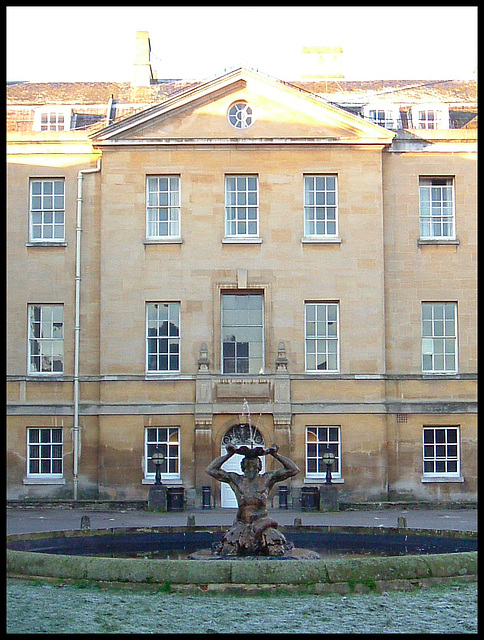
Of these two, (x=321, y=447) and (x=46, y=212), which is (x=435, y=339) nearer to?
(x=321, y=447)

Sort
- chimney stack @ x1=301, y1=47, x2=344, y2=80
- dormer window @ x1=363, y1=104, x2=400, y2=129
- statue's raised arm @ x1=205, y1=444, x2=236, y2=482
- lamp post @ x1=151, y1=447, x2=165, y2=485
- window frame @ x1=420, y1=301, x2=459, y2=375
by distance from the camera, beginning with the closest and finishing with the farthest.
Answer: statue's raised arm @ x1=205, y1=444, x2=236, y2=482 < lamp post @ x1=151, y1=447, x2=165, y2=485 < window frame @ x1=420, y1=301, x2=459, y2=375 < dormer window @ x1=363, y1=104, x2=400, y2=129 < chimney stack @ x1=301, y1=47, x2=344, y2=80

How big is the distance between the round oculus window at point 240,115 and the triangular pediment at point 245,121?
0.03 metres

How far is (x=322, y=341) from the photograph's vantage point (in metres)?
33.0

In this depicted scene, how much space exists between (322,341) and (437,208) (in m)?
5.82

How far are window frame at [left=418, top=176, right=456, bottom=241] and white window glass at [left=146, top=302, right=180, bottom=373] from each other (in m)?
8.48

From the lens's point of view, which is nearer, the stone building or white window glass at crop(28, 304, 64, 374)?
the stone building

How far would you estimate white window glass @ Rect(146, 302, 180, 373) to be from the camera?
32969mm

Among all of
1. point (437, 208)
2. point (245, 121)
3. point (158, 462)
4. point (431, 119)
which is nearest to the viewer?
point (158, 462)

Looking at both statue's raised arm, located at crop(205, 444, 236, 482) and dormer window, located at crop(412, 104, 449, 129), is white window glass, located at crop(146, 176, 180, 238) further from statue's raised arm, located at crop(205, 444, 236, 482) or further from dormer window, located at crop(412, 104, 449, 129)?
statue's raised arm, located at crop(205, 444, 236, 482)

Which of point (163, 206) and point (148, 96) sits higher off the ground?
point (148, 96)

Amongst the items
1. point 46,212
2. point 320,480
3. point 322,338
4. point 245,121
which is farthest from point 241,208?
point 320,480

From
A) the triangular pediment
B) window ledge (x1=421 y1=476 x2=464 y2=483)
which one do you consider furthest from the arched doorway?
the triangular pediment

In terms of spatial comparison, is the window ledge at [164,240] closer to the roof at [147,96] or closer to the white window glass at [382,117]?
the roof at [147,96]
